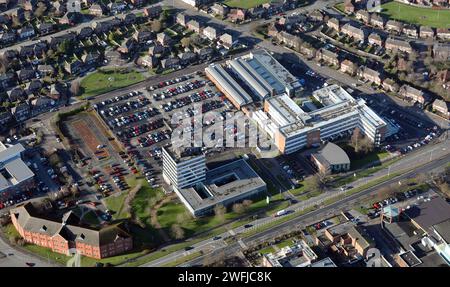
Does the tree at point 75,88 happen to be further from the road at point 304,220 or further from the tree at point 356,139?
the tree at point 356,139

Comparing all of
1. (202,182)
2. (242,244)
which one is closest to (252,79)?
(202,182)

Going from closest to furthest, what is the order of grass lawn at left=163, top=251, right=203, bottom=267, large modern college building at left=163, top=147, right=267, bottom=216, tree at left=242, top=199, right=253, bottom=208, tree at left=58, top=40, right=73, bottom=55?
grass lawn at left=163, top=251, right=203, bottom=267 < large modern college building at left=163, top=147, right=267, bottom=216 < tree at left=242, top=199, right=253, bottom=208 < tree at left=58, top=40, right=73, bottom=55

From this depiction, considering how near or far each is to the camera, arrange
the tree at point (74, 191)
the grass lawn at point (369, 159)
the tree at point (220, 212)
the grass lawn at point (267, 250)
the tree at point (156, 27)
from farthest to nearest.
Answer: the tree at point (156, 27), the grass lawn at point (369, 159), the tree at point (74, 191), the tree at point (220, 212), the grass lawn at point (267, 250)

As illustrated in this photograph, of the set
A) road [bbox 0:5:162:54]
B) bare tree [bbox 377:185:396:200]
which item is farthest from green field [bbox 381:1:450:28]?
bare tree [bbox 377:185:396:200]

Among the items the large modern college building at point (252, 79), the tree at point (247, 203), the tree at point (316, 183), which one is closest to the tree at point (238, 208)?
the tree at point (247, 203)

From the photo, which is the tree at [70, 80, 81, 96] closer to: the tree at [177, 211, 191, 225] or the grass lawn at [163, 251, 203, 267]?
the tree at [177, 211, 191, 225]

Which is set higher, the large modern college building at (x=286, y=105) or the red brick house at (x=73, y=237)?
the large modern college building at (x=286, y=105)

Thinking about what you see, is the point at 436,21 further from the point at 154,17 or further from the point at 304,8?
the point at 154,17
